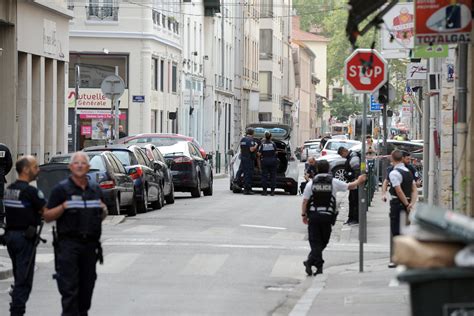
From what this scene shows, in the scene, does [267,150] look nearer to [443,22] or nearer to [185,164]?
[185,164]

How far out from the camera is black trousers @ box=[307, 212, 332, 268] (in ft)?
58.6

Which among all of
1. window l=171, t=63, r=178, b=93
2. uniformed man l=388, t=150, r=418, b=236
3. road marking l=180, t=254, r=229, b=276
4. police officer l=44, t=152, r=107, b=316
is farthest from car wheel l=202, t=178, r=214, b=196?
window l=171, t=63, r=178, b=93

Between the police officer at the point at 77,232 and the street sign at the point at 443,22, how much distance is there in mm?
3201

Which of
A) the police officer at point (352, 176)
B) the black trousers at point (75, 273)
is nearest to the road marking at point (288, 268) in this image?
the black trousers at point (75, 273)

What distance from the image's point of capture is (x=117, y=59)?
57.2 m

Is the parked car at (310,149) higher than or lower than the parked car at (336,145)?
lower

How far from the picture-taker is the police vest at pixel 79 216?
12.0 m

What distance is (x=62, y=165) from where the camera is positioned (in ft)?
81.9

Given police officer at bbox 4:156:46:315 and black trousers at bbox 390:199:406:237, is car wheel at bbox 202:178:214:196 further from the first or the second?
police officer at bbox 4:156:46:315

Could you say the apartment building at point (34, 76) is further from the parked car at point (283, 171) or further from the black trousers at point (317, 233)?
the black trousers at point (317, 233)

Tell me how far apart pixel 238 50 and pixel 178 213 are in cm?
5972

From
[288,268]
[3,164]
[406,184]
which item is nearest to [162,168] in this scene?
[3,164]

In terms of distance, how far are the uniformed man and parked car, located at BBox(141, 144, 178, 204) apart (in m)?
12.5

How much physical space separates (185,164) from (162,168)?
393 cm
